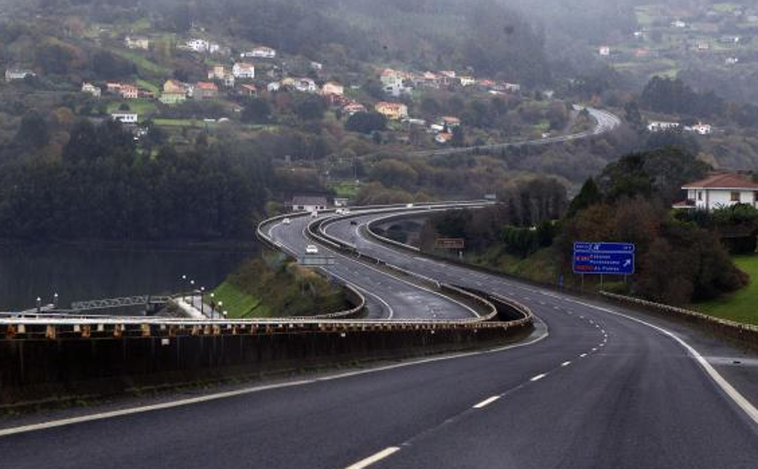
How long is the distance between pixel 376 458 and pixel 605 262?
85.4 m

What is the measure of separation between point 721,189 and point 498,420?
11729cm

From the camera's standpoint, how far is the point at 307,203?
19512 centimetres

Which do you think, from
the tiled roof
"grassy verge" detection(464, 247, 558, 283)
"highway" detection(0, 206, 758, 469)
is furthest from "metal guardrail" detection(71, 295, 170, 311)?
"highway" detection(0, 206, 758, 469)

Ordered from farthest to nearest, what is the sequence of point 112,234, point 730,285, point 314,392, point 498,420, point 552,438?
point 112,234, point 730,285, point 314,392, point 498,420, point 552,438

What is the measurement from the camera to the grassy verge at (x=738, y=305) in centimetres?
8506

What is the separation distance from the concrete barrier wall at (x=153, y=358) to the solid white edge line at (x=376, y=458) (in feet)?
14.5

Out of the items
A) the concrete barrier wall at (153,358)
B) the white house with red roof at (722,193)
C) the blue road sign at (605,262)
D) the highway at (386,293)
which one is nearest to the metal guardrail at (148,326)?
the concrete barrier wall at (153,358)

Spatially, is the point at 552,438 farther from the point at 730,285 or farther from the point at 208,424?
the point at 730,285

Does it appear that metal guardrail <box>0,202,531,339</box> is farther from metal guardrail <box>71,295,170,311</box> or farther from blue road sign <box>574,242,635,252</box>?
metal guardrail <box>71,295,170,311</box>

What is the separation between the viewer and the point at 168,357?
21156 millimetres

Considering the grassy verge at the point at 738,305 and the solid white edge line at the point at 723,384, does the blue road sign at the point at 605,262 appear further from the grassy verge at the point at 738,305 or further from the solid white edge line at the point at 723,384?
the solid white edge line at the point at 723,384

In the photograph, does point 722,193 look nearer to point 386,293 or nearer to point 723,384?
point 386,293

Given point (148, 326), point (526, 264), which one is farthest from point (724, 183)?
point (148, 326)

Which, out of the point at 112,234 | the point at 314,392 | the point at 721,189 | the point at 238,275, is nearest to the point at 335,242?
the point at 238,275
